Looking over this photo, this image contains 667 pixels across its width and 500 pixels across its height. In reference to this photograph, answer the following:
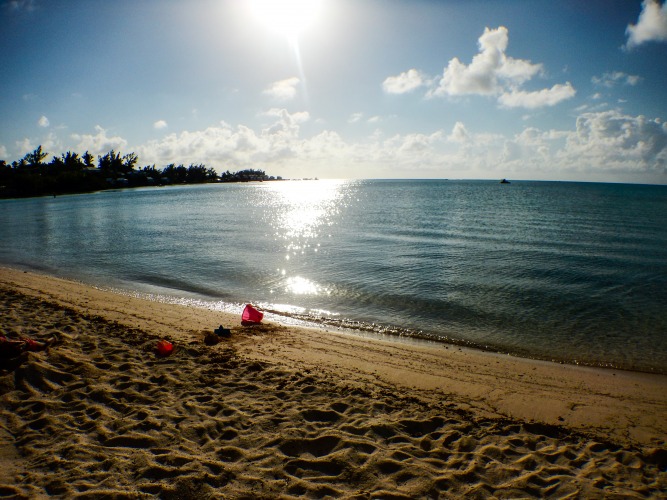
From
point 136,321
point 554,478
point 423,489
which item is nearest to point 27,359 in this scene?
point 136,321

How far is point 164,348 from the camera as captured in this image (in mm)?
8023

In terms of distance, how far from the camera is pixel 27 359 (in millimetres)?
6836

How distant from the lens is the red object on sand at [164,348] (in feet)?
26.1

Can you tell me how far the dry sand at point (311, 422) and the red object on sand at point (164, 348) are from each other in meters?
0.20

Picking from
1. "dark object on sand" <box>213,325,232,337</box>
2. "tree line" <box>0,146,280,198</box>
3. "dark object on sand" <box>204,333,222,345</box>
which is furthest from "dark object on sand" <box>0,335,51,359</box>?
"tree line" <box>0,146,280,198</box>

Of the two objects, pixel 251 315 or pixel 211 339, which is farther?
pixel 251 315

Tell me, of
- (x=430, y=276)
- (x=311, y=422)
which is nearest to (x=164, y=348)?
(x=311, y=422)

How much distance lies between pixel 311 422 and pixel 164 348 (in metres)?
4.18

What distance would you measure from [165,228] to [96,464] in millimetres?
33313

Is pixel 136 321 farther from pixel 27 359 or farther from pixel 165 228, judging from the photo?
pixel 165 228

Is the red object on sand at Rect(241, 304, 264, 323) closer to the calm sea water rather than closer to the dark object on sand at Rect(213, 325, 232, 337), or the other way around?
the dark object on sand at Rect(213, 325, 232, 337)

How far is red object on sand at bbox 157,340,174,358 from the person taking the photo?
26.1 feet

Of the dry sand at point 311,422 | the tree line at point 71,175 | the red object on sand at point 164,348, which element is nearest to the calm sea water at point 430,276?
the dry sand at point 311,422

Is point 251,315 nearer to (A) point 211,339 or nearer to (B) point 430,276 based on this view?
(A) point 211,339
